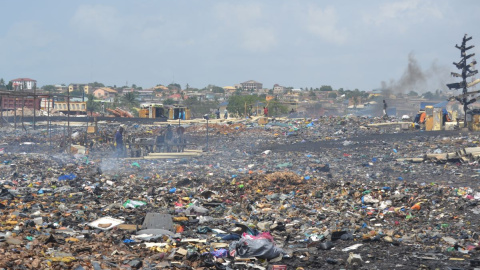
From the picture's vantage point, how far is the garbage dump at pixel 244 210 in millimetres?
7289

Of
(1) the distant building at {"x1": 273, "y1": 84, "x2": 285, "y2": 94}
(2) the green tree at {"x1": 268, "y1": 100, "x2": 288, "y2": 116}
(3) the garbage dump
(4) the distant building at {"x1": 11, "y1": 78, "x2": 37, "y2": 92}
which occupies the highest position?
(1) the distant building at {"x1": 273, "y1": 84, "x2": 285, "y2": 94}

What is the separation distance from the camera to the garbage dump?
729 cm

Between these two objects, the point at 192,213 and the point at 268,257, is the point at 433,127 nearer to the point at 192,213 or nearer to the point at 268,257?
the point at 192,213

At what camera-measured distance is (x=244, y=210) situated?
36.0ft

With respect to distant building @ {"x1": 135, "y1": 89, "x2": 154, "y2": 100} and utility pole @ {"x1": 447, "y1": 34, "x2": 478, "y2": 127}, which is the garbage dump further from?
distant building @ {"x1": 135, "y1": 89, "x2": 154, "y2": 100}

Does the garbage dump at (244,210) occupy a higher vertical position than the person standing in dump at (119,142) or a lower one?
lower

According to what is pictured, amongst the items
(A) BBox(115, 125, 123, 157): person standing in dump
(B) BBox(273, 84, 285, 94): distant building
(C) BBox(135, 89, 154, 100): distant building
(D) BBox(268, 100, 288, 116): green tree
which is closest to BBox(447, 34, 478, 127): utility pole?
(A) BBox(115, 125, 123, 157): person standing in dump

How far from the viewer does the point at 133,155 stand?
20.3 meters

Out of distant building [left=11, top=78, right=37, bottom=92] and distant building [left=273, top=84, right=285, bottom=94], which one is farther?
distant building [left=273, top=84, right=285, bottom=94]

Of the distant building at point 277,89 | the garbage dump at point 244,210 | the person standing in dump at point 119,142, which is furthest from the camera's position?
the distant building at point 277,89

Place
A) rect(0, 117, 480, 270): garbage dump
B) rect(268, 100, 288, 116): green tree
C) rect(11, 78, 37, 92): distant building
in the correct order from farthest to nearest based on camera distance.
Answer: rect(268, 100, 288, 116): green tree, rect(11, 78, 37, 92): distant building, rect(0, 117, 480, 270): garbage dump

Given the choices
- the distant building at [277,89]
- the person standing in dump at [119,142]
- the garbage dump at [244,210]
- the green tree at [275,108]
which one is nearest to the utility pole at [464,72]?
the garbage dump at [244,210]

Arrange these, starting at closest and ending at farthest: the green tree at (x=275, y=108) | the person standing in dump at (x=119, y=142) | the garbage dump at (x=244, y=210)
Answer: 1. the garbage dump at (x=244, y=210)
2. the person standing in dump at (x=119, y=142)
3. the green tree at (x=275, y=108)

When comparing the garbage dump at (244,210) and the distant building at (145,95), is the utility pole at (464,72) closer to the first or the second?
the garbage dump at (244,210)
